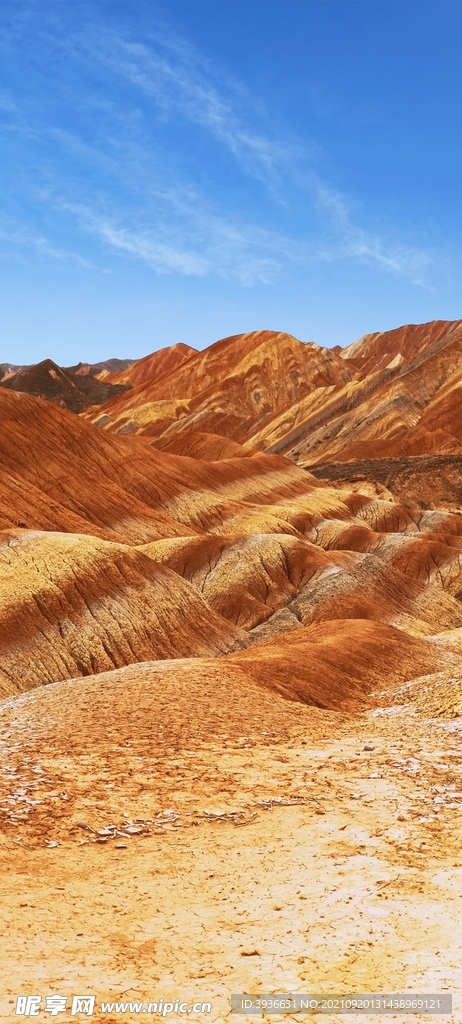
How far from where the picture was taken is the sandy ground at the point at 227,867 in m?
7.55

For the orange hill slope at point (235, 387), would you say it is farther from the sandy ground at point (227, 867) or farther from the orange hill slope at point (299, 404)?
the sandy ground at point (227, 867)

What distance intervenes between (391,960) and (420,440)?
128067 millimetres

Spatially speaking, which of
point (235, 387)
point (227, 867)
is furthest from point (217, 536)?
point (235, 387)

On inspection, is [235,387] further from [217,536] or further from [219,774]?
[219,774]

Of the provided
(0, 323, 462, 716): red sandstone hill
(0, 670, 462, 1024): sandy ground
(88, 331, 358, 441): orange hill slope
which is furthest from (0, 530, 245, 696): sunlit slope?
(88, 331, 358, 441): orange hill slope

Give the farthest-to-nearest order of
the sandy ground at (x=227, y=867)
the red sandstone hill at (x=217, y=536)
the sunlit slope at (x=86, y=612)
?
the red sandstone hill at (x=217, y=536), the sunlit slope at (x=86, y=612), the sandy ground at (x=227, y=867)

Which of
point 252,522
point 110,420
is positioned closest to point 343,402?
point 110,420

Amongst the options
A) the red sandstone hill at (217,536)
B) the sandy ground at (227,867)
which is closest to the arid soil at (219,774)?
the sandy ground at (227,867)

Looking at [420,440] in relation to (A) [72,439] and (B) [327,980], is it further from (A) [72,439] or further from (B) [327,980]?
(B) [327,980]

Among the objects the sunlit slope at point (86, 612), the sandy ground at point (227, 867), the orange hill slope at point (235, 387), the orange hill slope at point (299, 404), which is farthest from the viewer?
the orange hill slope at point (235, 387)

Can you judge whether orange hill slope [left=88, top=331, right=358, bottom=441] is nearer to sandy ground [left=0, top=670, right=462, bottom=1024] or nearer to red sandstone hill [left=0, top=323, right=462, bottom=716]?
red sandstone hill [left=0, top=323, right=462, bottom=716]

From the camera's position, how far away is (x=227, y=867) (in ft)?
33.1

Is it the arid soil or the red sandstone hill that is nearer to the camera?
the arid soil

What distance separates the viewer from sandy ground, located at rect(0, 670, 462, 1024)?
24.8ft
